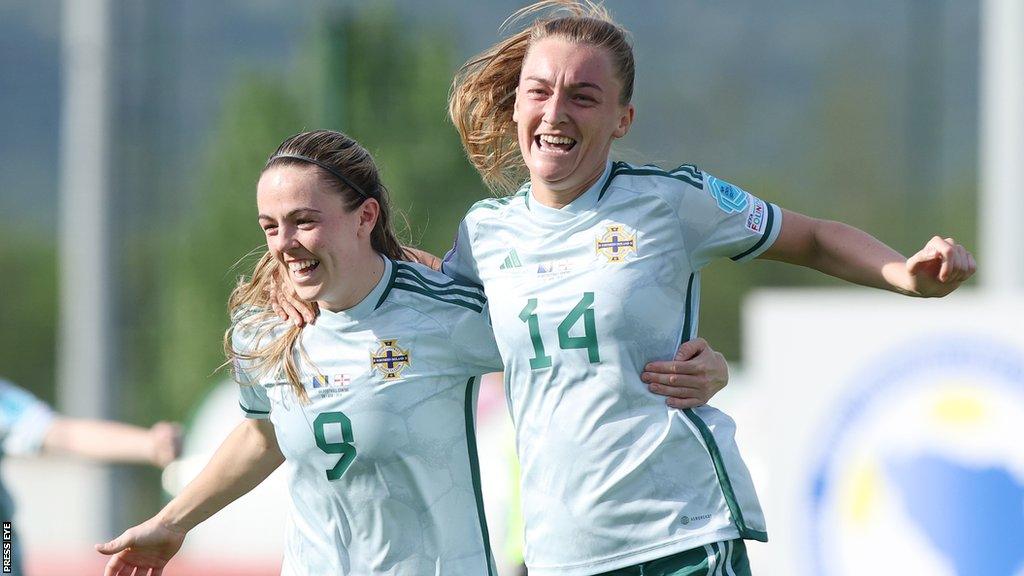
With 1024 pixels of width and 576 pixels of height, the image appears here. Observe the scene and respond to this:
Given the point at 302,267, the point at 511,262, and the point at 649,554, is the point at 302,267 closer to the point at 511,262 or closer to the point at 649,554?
the point at 511,262

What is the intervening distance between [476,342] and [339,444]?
1.35 ft

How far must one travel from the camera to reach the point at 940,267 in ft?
10.6

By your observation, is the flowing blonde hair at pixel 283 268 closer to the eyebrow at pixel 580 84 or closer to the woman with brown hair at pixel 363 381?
the woman with brown hair at pixel 363 381

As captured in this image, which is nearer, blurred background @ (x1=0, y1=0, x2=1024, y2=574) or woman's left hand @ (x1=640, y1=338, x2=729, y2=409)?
woman's left hand @ (x1=640, y1=338, x2=729, y2=409)

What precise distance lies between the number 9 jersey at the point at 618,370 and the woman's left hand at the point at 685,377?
0.8 inches

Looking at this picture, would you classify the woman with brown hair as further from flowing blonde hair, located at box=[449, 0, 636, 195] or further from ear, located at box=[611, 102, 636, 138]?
ear, located at box=[611, 102, 636, 138]

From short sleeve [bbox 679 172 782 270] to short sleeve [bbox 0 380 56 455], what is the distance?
7.66 feet

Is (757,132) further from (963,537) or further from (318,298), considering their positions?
(318,298)

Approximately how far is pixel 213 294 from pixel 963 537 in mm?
17252

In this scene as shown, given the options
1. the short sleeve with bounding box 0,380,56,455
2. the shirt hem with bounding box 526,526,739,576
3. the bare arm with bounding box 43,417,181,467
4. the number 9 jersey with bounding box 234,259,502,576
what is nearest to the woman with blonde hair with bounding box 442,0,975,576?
the shirt hem with bounding box 526,526,739,576

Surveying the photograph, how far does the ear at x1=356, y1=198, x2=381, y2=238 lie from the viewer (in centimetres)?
370

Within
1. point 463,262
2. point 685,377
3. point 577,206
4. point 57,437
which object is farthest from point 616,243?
point 57,437

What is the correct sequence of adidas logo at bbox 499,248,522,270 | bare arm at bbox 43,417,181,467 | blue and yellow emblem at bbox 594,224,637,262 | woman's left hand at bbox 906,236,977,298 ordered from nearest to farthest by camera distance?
woman's left hand at bbox 906,236,977,298, blue and yellow emblem at bbox 594,224,637,262, adidas logo at bbox 499,248,522,270, bare arm at bbox 43,417,181,467

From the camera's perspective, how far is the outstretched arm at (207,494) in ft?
12.8
